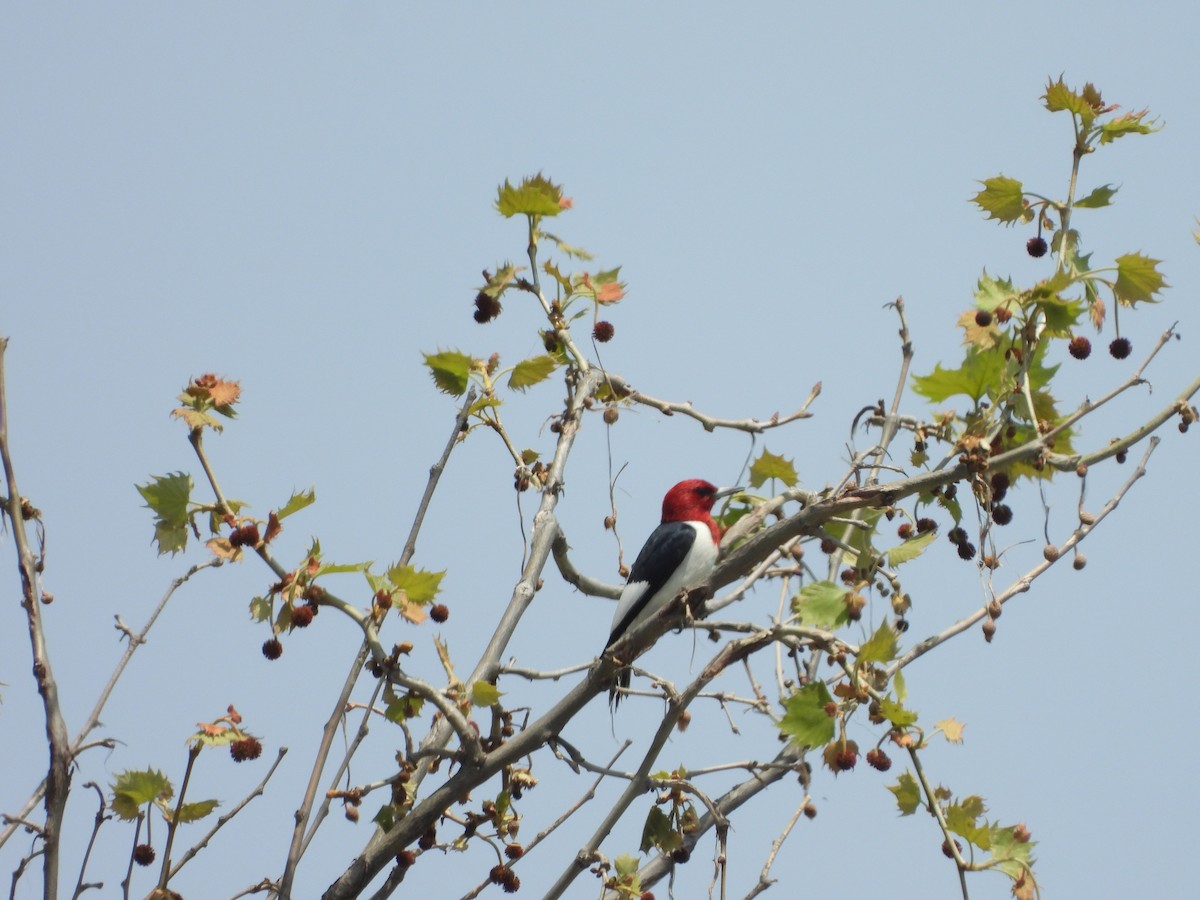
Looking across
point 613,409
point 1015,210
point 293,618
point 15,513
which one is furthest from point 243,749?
point 1015,210

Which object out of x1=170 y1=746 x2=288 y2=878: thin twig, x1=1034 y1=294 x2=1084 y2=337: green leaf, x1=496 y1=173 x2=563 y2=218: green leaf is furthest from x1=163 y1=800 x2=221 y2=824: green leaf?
x1=1034 y1=294 x2=1084 y2=337: green leaf

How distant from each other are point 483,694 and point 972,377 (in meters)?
1.90

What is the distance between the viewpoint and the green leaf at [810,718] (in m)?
3.77

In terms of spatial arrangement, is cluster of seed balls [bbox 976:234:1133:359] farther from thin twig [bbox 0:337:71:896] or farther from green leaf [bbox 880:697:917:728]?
thin twig [bbox 0:337:71:896]

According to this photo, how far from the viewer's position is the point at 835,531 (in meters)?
5.04

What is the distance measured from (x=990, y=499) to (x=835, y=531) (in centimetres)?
120

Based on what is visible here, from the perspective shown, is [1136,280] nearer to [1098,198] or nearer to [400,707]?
[1098,198]

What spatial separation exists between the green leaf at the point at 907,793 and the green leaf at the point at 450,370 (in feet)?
6.75

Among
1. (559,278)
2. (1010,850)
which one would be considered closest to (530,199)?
(559,278)

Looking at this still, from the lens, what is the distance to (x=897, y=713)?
369 cm

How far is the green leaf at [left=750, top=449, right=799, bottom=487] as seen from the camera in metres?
5.09

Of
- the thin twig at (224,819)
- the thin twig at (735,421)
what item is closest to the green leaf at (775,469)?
the thin twig at (735,421)

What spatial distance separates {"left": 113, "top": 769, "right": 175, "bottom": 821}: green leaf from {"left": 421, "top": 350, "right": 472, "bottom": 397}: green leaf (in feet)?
5.52

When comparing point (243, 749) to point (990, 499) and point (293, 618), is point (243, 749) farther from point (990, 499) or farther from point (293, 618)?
point (990, 499)
